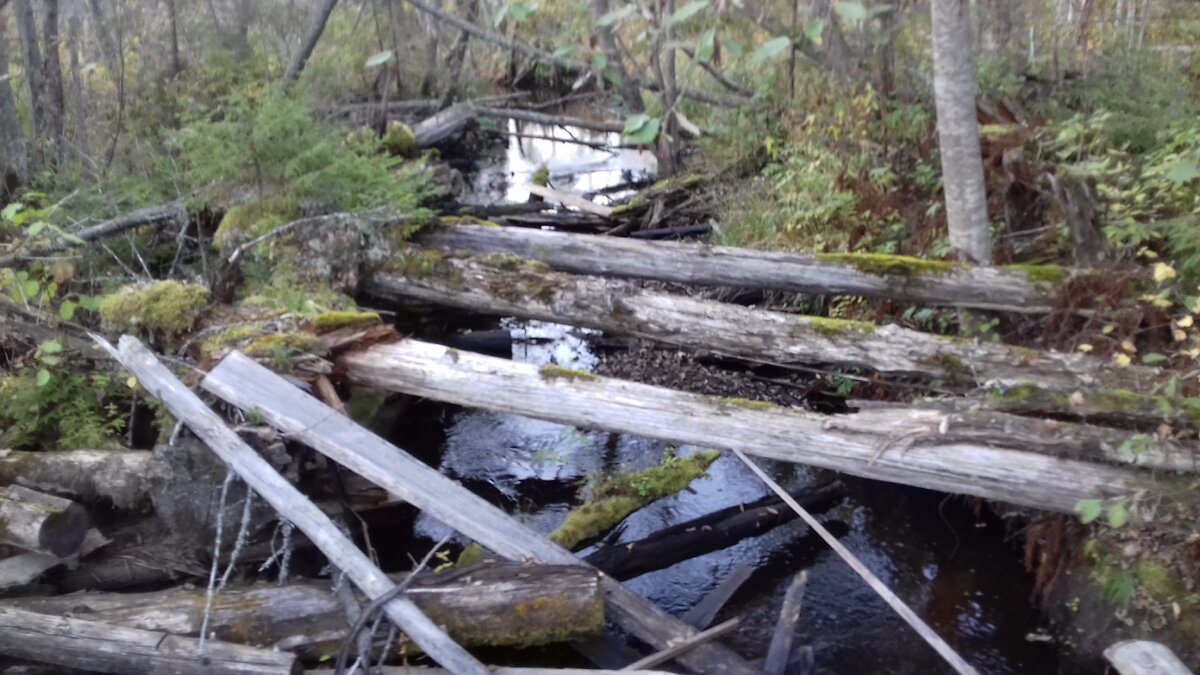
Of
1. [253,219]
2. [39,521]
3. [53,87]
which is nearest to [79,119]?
[53,87]

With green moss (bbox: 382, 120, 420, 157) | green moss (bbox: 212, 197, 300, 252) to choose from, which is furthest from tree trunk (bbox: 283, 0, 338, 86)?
→ green moss (bbox: 212, 197, 300, 252)

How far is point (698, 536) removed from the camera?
18.2 feet

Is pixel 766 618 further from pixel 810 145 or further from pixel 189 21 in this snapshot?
pixel 189 21

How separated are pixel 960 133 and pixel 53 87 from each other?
29.3ft

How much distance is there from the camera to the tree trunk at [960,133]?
6242 mm

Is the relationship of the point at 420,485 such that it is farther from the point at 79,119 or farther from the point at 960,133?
the point at 79,119

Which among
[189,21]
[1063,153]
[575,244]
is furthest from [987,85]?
[189,21]

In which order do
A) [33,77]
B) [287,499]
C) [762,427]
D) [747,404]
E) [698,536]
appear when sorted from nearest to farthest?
1. [287,499]
2. [762,427]
3. [747,404]
4. [698,536]
5. [33,77]

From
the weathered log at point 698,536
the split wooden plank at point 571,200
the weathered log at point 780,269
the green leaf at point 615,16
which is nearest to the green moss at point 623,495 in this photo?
the weathered log at point 698,536

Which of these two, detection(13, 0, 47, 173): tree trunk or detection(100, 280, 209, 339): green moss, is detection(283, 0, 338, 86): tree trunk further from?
detection(100, 280, 209, 339): green moss

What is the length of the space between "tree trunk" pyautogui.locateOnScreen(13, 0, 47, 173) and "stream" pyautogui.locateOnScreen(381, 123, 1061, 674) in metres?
4.88

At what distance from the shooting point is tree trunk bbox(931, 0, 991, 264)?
20.5 feet

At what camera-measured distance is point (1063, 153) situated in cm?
677

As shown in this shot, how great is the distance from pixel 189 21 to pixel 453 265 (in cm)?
999
